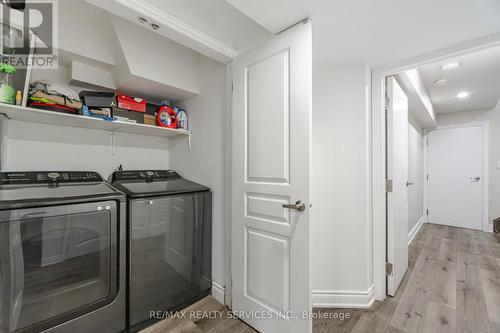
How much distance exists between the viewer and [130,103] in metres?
1.91

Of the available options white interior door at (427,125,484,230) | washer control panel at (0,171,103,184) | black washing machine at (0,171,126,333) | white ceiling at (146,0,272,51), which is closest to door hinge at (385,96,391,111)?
white ceiling at (146,0,272,51)

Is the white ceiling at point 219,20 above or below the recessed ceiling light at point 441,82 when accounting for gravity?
below

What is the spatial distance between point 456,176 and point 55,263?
238 inches

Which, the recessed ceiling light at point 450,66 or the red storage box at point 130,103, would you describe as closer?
the red storage box at point 130,103

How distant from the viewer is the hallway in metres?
1.61

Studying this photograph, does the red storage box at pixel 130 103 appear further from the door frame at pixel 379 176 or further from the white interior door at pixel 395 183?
the white interior door at pixel 395 183

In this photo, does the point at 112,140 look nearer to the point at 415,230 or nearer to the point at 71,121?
the point at 71,121

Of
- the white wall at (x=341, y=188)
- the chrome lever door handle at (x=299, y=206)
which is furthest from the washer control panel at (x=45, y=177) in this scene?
the white wall at (x=341, y=188)

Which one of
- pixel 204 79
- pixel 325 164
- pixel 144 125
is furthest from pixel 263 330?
pixel 204 79

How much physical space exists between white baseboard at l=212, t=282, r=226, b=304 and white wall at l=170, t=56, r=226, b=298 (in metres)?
0.02

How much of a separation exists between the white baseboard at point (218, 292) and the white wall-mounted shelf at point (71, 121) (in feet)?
4.82

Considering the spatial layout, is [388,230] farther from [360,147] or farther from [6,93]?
[6,93]

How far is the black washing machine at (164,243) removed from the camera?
154 cm

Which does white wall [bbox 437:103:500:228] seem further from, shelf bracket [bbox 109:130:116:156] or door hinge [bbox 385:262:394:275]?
shelf bracket [bbox 109:130:116:156]
